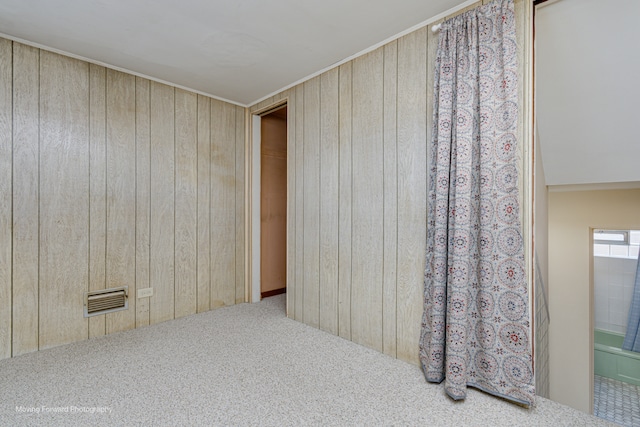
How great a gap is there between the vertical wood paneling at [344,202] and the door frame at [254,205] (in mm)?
1304

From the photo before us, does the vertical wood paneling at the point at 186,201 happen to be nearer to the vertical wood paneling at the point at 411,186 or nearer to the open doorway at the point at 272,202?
the open doorway at the point at 272,202

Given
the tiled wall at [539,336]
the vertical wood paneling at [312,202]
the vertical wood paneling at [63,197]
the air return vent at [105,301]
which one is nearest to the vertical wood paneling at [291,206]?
the vertical wood paneling at [312,202]

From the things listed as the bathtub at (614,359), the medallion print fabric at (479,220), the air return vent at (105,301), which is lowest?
the bathtub at (614,359)

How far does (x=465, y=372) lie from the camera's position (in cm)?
168

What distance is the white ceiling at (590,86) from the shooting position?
164 centimetres

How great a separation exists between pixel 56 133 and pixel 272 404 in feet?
8.12

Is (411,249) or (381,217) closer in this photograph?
(411,249)

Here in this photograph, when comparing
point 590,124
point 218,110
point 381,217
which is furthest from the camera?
point 218,110

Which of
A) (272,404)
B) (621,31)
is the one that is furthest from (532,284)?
(272,404)

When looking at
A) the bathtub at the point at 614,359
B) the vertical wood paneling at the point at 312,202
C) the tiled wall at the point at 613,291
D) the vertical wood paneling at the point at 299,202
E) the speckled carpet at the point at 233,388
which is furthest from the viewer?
the tiled wall at the point at 613,291

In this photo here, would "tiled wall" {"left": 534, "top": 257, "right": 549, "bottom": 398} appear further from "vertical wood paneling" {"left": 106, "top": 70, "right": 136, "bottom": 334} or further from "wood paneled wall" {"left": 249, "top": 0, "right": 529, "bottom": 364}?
"vertical wood paneling" {"left": 106, "top": 70, "right": 136, "bottom": 334}

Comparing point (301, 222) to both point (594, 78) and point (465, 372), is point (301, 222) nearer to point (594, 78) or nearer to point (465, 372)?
point (465, 372)

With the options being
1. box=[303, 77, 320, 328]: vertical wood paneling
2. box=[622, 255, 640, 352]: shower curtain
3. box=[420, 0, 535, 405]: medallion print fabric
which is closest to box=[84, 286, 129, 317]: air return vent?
box=[303, 77, 320, 328]: vertical wood paneling

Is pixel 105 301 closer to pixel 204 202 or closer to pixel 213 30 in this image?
pixel 204 202
